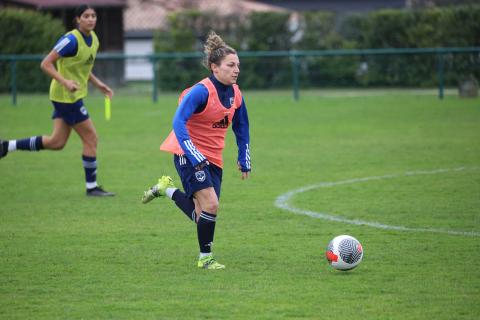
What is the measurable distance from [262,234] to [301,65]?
1695 cm

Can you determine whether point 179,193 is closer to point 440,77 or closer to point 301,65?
point 440,77

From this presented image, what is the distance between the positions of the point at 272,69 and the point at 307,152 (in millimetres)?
11094

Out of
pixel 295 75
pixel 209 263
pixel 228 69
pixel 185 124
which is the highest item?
pixel 228 69

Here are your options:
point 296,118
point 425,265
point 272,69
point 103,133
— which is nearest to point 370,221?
point 425,265

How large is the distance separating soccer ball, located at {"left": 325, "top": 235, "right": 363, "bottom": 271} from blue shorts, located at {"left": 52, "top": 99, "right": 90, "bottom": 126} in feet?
15.7

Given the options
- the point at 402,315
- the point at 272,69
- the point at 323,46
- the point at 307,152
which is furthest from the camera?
the point at 323,46

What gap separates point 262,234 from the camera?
830 centimetres

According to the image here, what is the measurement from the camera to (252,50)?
28812mm

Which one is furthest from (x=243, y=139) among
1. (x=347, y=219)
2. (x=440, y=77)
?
(x=440, y=77)

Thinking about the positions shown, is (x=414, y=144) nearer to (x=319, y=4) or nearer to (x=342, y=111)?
(x=342, y=111)

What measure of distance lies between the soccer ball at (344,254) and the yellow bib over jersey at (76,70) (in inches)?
188

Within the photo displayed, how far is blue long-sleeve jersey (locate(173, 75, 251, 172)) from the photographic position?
6.79 metres

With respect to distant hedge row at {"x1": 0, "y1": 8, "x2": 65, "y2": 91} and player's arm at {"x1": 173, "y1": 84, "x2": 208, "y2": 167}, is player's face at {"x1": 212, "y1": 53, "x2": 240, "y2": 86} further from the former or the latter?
distant hedge row at {"x1": 0, "y1": 8, "x2": 65, "y2": 91}

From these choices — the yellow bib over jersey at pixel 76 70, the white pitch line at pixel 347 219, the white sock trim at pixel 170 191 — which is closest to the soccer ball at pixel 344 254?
the white sock trim at pixel 170 191
